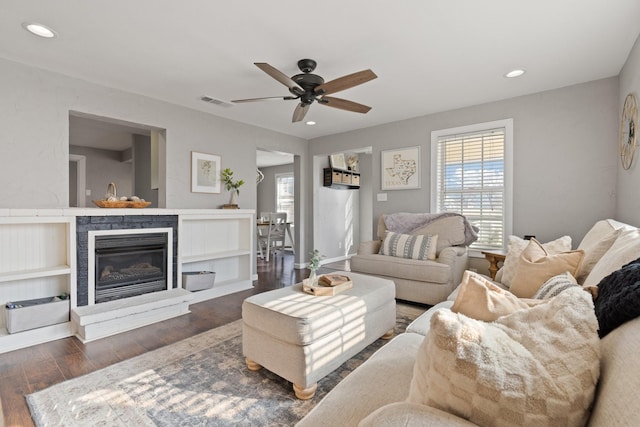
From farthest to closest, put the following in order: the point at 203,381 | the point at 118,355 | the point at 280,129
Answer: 1. the point at 280,129
2. the point at 118,355
3. the point at 203,381

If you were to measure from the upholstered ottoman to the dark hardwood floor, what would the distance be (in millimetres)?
1016

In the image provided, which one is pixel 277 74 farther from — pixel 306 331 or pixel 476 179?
pixel 476 179

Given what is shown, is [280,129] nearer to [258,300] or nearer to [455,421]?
[258,300]

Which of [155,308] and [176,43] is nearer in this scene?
[176,43]

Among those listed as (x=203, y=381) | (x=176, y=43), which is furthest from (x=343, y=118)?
(x=203, y=381)

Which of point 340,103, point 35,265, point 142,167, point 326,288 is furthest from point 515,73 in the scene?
point 142,167

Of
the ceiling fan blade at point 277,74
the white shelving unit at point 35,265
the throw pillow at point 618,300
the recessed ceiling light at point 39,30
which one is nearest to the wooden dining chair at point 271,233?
the white shelving unit at point 35,265

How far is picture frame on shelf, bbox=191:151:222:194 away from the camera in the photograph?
3967mm

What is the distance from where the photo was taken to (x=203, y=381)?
6.24ft

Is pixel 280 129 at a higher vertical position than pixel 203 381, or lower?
higher

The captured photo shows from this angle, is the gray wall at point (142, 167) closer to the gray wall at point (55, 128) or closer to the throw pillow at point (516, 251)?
the gray wall at point (55, 128)

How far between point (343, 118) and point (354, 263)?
82.2 inches

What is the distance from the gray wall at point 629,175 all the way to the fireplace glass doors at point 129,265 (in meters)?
4.34

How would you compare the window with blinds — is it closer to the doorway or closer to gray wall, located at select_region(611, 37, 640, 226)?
gray wall, located at select_region(611, 37, 640, 226)
